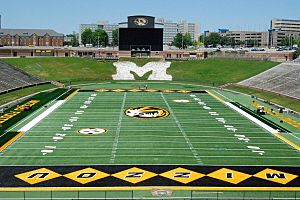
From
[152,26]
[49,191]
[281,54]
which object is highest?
[152,26]

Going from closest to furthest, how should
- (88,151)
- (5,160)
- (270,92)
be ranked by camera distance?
(5,160), (88,151), (270,92)

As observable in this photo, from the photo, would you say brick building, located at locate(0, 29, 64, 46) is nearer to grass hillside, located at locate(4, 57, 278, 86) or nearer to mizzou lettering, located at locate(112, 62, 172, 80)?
grass hillside, located at locate(4, 57, 278, 86)

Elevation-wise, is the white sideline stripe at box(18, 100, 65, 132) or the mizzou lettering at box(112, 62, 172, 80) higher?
the mizzou lettering at box(112, 62, 172, 80)

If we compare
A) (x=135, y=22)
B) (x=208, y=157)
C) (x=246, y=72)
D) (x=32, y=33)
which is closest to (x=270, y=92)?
(x=246, y=72)

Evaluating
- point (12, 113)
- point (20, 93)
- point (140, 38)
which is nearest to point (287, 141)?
point (12, 113)

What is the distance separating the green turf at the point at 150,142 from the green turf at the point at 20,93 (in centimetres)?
957

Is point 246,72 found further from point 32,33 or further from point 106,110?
point 32,33

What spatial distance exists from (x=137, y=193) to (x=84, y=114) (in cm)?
2299

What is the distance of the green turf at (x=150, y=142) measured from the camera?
26.9 m

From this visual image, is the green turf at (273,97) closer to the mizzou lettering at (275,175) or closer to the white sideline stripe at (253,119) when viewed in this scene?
the white sideline stripe at (253,119)

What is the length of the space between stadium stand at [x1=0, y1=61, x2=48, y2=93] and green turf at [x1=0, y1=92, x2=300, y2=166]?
18.0 meters

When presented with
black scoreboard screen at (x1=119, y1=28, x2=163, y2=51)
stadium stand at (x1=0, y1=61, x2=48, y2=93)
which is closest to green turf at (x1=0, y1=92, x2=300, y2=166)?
stadium stand at (x1=0, y1=61, x2=48, y2=93)

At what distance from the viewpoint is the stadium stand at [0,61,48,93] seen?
60.2 meters

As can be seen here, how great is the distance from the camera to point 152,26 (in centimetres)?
9294
